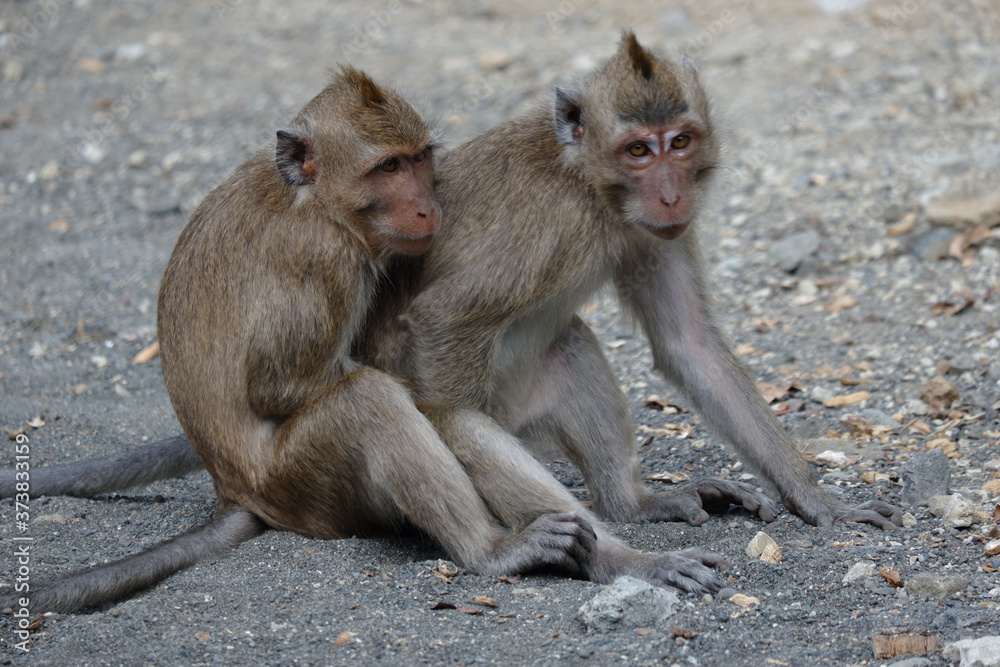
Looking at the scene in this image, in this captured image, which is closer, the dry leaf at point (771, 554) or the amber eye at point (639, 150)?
the dry leaf at point (771, 554)

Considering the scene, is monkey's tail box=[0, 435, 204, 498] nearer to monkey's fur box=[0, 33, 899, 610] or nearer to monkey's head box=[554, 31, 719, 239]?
monkey's fur box=[0, 33, 899, 610]

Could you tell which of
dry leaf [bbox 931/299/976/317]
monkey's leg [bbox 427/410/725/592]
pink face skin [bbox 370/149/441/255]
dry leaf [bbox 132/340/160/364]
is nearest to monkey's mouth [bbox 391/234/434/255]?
pink face skin [bbox 370/149/441/255]

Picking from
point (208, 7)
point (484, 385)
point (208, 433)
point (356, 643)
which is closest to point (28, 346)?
point (208, 433)

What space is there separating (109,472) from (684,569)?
240cm

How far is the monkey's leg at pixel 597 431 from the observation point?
4750 mm

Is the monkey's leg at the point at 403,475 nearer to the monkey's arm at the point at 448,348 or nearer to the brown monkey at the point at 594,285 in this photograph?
the monkey's arm at the point at 448,348

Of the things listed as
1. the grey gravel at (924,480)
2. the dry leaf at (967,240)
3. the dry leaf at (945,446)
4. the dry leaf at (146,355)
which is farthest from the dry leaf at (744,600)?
the dry leaf at (146,355)

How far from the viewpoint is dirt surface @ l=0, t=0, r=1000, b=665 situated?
12.2 ft

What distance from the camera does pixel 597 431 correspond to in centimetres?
478

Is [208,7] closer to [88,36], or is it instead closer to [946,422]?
[88,36]

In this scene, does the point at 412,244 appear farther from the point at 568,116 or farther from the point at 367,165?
the point at 568,116

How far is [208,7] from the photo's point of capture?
39.4 ft

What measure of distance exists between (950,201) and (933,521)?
10.5 feet

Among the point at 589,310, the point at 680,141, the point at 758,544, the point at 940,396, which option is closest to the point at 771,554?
the point at 758,544
